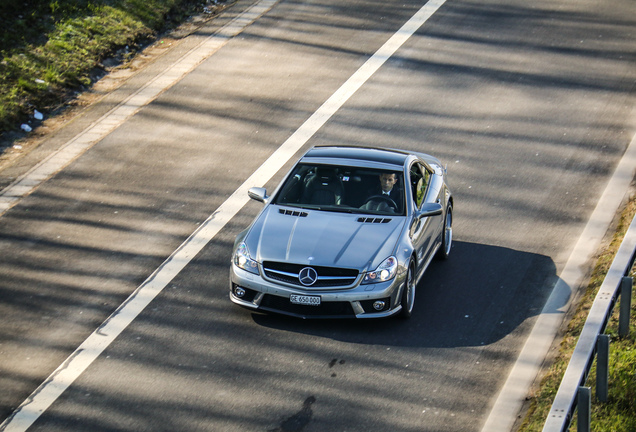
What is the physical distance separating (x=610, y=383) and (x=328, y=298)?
3124 millimetres

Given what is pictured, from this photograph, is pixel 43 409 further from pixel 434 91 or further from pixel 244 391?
pixel 434 91

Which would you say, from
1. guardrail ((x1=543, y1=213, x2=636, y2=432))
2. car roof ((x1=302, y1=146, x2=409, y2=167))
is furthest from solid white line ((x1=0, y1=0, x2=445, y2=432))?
guardrail ((x1=543, y1=213, x2=636, y2=432))

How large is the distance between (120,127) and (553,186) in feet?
25.1

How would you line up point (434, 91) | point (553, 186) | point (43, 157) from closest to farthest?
point (553, 186) < point (43, 157) < point (434, 91)

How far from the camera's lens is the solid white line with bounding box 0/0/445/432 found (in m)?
9.61

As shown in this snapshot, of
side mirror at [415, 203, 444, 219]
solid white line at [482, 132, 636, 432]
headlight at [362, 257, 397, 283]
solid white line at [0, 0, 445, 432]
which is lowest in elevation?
solid white line at [482, 132, 636, 432]

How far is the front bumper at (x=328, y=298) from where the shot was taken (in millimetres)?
10445

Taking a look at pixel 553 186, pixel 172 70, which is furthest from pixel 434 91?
pixel 172 70

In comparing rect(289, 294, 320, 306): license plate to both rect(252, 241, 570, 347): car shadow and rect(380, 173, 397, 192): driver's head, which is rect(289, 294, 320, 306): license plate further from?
rect(380, 173, 397, 192): driver's head

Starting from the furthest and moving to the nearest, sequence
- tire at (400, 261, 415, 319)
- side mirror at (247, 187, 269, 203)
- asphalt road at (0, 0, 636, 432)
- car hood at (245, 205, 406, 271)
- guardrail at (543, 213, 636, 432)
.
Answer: side mirror at (247, 187, 269, 203) → tire at (400, 261, 415, 319) → car hood at (245, 205, 406, 271) → asphalt road at (0, 0, 636, 432) → guardrail at (543, 213, 636, 432)

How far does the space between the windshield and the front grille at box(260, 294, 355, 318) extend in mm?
1443

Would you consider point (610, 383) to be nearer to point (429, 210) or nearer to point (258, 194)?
point (429, 210)

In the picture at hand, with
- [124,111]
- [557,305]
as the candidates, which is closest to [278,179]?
[124,111]

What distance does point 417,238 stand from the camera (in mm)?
11219
